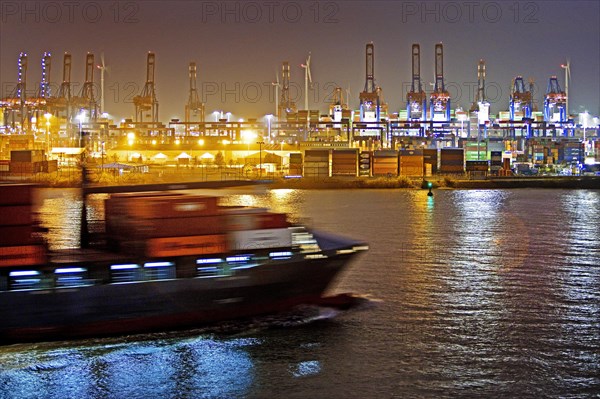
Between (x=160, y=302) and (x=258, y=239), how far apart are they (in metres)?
1.98

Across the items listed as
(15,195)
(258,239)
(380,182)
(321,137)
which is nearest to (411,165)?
(380,182)

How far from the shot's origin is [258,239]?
12.4m

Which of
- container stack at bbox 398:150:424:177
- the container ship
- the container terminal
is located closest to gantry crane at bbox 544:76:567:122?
the container terminal

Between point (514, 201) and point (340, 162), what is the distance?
1976 centimetres

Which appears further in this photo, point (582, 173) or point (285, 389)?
point (582, 173)

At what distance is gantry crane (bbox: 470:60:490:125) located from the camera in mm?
106625

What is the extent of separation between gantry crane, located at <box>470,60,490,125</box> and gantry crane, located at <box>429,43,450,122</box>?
4787 mm

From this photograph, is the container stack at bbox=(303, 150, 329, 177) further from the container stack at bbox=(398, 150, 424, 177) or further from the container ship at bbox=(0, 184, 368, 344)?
the container ship at bbox=(0, 184, 368, 344)

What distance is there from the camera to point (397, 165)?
203 ft

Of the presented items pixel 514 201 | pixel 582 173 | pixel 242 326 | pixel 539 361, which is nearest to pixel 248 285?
pixel 242 326

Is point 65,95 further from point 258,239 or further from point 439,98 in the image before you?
point 258,239

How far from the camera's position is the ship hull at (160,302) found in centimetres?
1061

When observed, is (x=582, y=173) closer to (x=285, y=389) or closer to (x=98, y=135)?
(x=98, y=135)

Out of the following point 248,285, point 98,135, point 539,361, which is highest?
point 98,135
